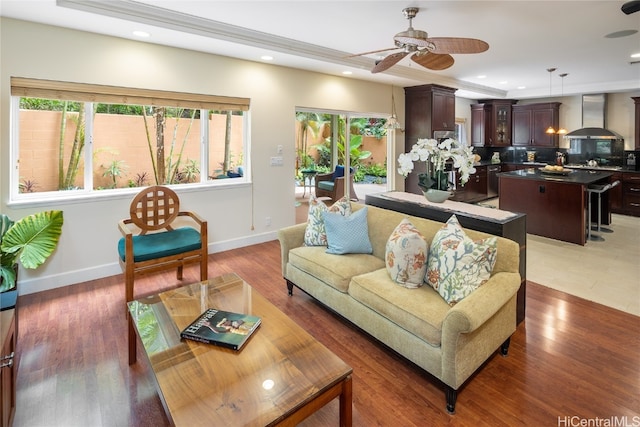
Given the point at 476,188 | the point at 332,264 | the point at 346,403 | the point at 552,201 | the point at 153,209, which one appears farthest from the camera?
the point at 476,188

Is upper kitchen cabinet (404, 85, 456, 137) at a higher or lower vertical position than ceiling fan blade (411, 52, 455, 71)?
higher

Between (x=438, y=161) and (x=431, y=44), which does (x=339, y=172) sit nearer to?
(x=438, y=161)

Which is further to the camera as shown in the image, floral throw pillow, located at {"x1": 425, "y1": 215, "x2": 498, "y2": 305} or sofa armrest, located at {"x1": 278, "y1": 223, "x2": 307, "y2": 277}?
sofa armrest, located at {"x1": 278, "y1": 223, "x2": 307, "y2": 277}

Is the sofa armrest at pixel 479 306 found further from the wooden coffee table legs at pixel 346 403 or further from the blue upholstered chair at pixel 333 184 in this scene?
the blue upholstered chair at pixel 333 184

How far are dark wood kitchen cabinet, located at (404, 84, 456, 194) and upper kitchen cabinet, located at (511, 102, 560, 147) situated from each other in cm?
305

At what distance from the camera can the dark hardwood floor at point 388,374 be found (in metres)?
1.86

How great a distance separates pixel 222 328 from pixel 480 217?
1.97 m

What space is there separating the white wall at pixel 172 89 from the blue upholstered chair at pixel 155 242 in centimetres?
56

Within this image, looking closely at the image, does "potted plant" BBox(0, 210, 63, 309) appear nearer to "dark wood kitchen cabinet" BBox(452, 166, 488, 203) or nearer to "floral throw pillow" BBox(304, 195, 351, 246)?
A: "floral throw pillow" BBox(304, 195, 351, 246)

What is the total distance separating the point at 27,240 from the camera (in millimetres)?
2891

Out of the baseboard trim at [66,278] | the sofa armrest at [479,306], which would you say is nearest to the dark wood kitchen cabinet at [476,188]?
the sofa armrest at [479,306]

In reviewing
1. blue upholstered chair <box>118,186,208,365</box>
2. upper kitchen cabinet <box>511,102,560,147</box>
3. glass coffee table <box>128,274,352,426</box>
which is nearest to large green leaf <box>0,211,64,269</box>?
blue upholstered chair <box>118,186,208,365</box>

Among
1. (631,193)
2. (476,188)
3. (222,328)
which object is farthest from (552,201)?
(222,328)

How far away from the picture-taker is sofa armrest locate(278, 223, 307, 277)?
327cm
